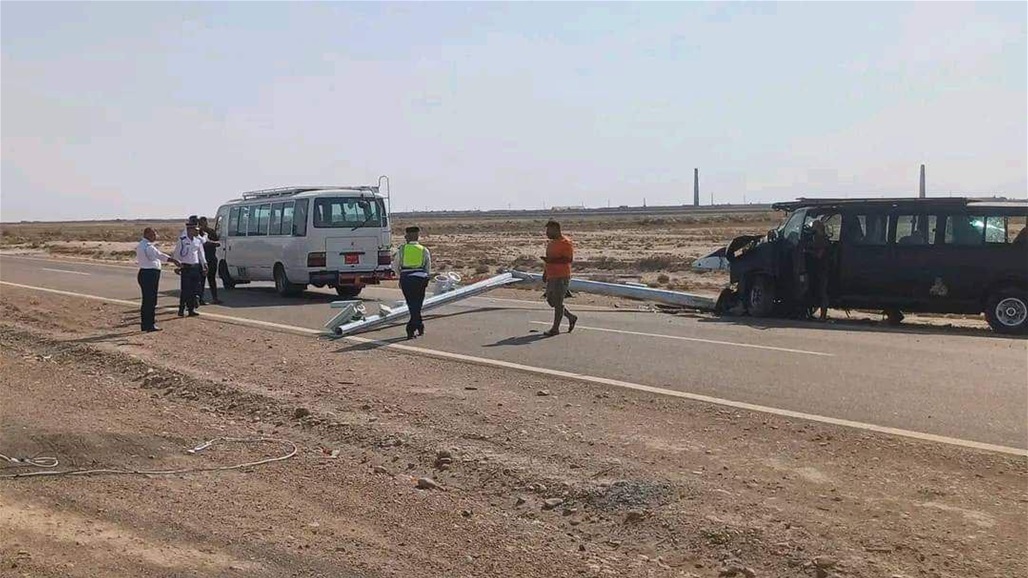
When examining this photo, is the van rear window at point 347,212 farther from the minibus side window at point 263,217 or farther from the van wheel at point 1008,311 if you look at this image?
the van wheel at point 1008,311

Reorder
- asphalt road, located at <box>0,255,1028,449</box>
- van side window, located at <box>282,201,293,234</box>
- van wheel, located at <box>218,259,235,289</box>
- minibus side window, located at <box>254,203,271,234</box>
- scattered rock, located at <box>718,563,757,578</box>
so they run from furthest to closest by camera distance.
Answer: van wheel, located at <box>218,259,235,289</box> → minibus side window, located at <box>254,203,271,234</box> → van side window, located at <box>282,201,293,234</box> → asphalt road, located at <box>0,255,1028,449</box> → scattered rock, located at <box>718,563,757,578</box>

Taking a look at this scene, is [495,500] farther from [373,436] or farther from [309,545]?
[373,436]

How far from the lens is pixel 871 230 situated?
17188 millimetres

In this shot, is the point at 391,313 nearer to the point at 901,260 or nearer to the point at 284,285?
the point at 284,285

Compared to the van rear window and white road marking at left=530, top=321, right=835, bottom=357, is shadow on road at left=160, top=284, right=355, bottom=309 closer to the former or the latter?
the van rear window

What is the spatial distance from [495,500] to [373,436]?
2047 mm

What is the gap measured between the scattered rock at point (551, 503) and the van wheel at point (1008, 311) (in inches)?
457

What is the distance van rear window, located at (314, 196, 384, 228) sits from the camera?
2202 centimetres

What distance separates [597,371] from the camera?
11.7m

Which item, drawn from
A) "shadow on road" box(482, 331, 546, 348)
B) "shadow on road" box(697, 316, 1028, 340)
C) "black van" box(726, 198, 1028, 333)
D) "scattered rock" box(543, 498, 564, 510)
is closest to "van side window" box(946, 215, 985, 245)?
"black van" box(726, 198, 1028, 333)

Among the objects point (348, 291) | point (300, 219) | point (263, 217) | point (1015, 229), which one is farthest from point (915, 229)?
point (263, 217)

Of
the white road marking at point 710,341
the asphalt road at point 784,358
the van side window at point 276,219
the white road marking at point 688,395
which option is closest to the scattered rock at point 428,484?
the white road marking at point 688,395

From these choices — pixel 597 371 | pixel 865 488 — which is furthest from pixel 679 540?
pixel 597 371

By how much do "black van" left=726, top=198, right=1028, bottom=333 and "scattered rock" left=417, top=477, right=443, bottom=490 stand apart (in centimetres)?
1138
